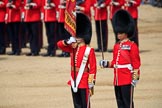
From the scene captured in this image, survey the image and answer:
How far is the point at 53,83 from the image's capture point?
13.4 metres

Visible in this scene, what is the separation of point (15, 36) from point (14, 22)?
39 centimetres

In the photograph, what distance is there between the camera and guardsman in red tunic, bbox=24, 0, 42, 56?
17.5 metres

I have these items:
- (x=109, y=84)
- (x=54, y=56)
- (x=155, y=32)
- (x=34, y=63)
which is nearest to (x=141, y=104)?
(x=109, y=84)

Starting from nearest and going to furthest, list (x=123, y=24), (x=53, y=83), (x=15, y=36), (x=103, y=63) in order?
1. (x=103, y=63)
2. (x=123, y=24)
3. (x=53, y=83)
4. (x=15, y=36)

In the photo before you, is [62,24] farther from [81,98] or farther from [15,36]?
[81,98]

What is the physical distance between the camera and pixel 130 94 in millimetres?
9500

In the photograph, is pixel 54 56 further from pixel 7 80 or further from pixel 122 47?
pixel 122 47

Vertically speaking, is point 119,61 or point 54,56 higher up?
point 119,61

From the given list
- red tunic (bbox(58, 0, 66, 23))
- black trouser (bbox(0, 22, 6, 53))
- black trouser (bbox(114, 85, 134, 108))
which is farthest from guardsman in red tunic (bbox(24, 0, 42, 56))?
black trouser (bbox(114, 85, 134, 108))

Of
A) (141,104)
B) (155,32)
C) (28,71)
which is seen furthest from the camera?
(155,32)

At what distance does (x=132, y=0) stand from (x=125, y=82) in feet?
27.7

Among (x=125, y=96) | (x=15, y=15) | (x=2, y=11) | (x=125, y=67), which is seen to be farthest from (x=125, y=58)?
(x=2, y=11)

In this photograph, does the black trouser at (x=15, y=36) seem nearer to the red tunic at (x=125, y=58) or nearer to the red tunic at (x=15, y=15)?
the red tunic at (x=15, y=15)

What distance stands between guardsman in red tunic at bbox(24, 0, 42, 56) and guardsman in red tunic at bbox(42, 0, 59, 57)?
7.0 inches
